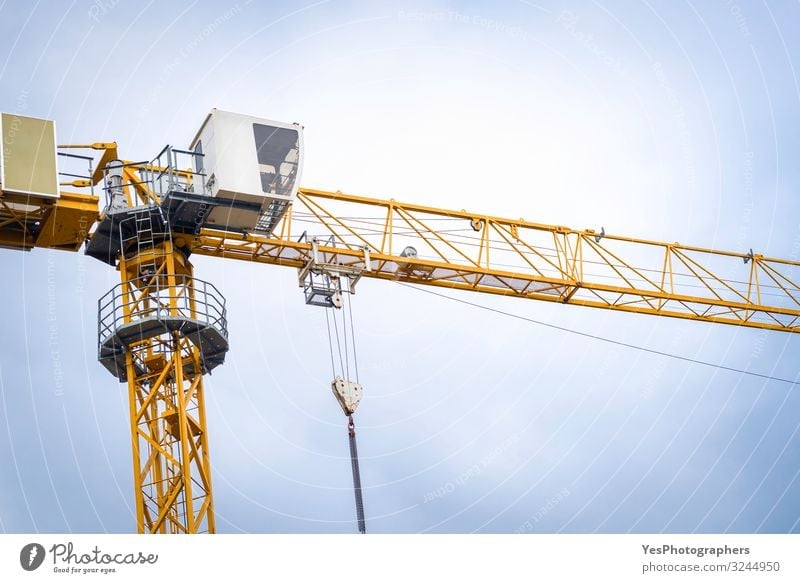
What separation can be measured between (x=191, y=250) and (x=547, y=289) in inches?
591

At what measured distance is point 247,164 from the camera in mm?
48562

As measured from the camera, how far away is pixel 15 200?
153 ft

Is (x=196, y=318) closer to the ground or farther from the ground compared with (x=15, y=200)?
closer to the ground

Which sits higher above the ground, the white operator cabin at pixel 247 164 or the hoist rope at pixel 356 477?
the white operator cabin at pixel 247 164

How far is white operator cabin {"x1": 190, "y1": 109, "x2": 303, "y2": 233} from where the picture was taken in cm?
4822

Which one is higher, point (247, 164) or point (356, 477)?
point (247, 164)

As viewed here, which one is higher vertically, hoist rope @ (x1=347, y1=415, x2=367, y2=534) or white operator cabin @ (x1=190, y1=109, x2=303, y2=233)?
white operator cabin @ (x1=190, y1=109, x2=303, y2=233)

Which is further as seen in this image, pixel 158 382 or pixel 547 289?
pixel 547 289

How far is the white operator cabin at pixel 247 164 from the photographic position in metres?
48.2
